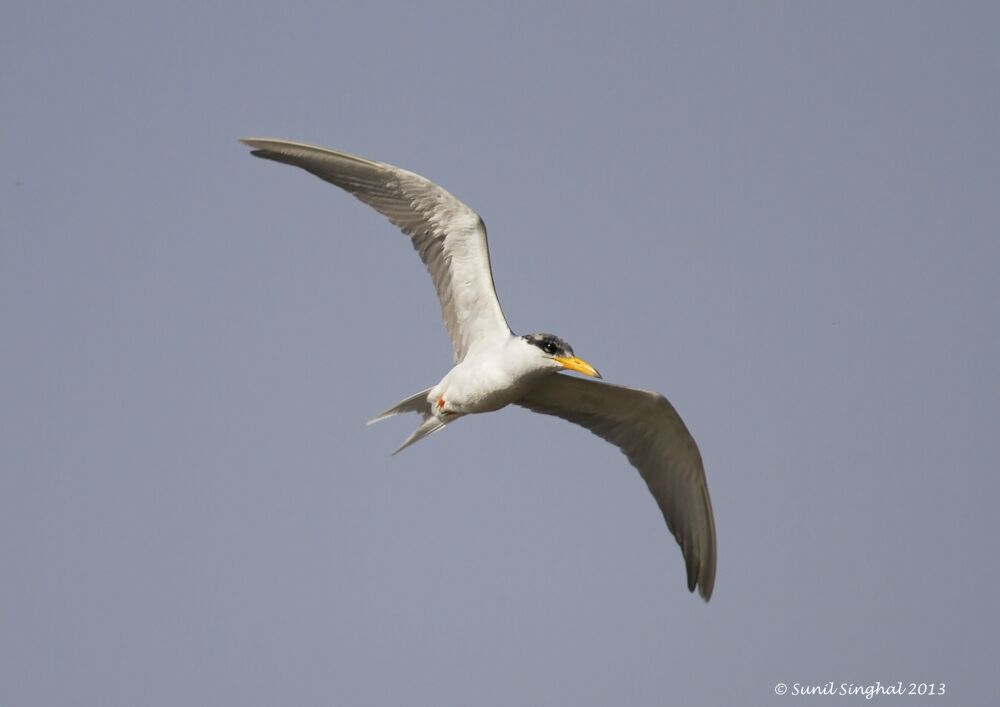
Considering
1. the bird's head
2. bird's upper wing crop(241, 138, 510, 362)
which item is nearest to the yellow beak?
the bird's head

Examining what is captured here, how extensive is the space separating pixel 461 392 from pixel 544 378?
1424 mm

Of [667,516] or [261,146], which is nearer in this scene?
[261,146]

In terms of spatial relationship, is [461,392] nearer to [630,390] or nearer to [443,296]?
[443,296]

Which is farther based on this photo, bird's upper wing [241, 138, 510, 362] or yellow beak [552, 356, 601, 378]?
bird's upper wing [241, 138, 510, 362]

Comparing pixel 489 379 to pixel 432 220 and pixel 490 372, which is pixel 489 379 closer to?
pixel 490 372

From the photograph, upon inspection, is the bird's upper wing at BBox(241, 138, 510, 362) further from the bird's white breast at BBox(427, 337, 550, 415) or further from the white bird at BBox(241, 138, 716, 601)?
the bird's white breast at BBox(427, 337, 550, 415)

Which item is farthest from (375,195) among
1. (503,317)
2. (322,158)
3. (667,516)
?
(667,516)

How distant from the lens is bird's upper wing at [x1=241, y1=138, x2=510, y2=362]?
1535cm

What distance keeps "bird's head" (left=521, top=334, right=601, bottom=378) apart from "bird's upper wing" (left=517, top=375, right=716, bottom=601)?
88.3 inches

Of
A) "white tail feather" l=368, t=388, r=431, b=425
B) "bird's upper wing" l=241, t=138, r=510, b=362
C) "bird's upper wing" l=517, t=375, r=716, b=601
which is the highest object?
"bird's upper wing" l=241, t=138, r=510, b=362

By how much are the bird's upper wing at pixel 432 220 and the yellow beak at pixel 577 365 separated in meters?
1.29

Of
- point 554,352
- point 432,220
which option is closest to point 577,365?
point 554,352

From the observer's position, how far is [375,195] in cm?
1556

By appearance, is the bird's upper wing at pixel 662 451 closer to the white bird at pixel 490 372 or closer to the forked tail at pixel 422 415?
the white bird at pixel 490 372
